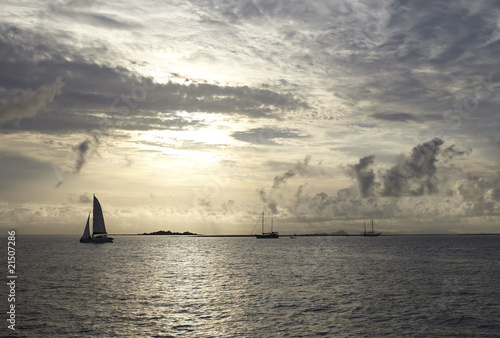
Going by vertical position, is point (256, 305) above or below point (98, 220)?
below

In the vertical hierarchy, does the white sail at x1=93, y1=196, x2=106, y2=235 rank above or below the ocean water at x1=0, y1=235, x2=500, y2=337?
above

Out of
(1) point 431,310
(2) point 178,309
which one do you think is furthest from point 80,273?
(1) point 431,310

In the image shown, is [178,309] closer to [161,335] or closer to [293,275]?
[161,335]

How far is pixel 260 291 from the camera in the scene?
229 ft

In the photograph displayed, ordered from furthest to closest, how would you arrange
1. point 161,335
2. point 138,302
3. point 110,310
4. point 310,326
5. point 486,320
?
1. point 138,302
2. point 110,310
3. point 486,320
4. point 310,326
5. point 161,335

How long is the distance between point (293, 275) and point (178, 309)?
4184cm

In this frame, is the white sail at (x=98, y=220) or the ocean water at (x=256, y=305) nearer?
the ocean water at (x=256, y=305)

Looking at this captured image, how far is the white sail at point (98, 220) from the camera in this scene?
191750 millimetres

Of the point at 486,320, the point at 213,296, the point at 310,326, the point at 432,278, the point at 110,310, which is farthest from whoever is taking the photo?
the point at 432,278

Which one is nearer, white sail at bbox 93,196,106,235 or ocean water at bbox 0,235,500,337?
ocean water at bbox 0,235,500,337

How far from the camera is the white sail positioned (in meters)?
192

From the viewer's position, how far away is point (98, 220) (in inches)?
7687

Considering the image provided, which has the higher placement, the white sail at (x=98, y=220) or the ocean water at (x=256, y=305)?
the white sail at (x=98, y=220)

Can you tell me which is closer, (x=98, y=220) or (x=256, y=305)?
(x=256, y=305)
